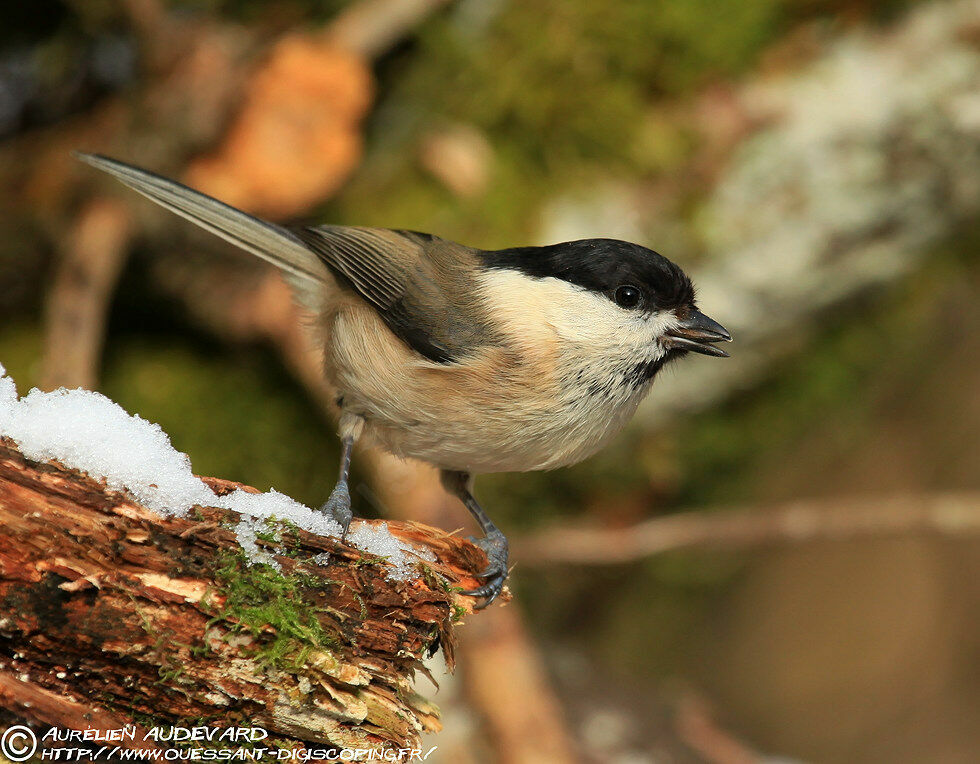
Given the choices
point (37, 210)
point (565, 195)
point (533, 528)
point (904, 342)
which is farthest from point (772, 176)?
point (37, 210)

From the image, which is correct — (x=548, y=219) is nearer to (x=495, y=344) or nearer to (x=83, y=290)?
(x=495, y=344)

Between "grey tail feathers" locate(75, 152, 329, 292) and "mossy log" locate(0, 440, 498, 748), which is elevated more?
"grey tail feathers" locate(75, 152, 329, 292)

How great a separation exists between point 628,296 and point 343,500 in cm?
68

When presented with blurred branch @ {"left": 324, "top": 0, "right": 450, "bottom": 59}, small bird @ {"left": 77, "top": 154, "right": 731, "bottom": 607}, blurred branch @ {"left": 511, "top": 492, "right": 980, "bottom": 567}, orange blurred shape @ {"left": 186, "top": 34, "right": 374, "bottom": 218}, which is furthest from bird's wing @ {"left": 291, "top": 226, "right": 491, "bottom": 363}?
blurred branch @ {"left": 511, "top": 492, "right": 980, "bottom": 567}

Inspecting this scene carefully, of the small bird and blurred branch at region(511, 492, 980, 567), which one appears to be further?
blurred branch at region(511, 492, 980, 567)

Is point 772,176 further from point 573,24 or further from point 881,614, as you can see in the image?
point 881,614

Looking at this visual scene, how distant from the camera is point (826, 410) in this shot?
3.71m

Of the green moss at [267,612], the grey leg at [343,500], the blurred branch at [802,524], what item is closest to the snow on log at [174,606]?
the green moss at [267,612]

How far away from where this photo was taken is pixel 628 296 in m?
1.67

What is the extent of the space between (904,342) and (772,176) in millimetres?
1200

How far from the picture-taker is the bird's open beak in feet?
5.49

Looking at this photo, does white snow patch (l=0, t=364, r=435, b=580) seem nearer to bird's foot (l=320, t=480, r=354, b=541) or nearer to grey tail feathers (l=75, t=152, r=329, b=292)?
bird's foot (l=320, t=480, r=354, b=541)

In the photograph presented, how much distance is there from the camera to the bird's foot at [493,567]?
1.72 metres

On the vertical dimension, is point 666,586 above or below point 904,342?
below
